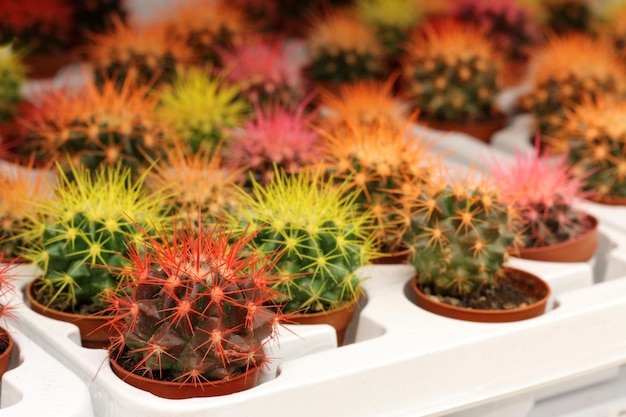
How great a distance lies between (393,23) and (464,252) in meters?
1.67

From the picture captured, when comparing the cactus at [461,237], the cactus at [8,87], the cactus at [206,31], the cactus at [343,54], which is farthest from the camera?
the cactus at [343,54]

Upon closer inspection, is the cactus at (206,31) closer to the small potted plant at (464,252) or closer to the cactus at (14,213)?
the cactus at (14,213)

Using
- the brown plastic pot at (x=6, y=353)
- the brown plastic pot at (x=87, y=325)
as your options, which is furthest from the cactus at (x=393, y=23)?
the brown plastic pot at (x=6, y=353)

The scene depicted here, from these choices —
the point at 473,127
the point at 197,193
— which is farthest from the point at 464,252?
the point at 473,127

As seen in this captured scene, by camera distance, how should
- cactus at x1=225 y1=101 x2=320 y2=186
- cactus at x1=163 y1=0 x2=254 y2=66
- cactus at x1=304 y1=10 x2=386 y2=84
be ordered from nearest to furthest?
cactus at x1=225 y1=101 x2=320 y2=186 → cactus at x1=163 y1=0 x2=254 y2=66 → cactus at x1=304 y1=10 x2=386 y2=84

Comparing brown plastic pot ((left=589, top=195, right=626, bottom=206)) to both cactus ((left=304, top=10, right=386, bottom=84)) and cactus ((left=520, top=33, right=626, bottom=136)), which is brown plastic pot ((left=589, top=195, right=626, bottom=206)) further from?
cactus ((left=304, top=10, right=386, bottom=84))

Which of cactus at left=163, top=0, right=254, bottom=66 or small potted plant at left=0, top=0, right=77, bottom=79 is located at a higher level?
cactus at left=163, top=0, right=254, bottom=66

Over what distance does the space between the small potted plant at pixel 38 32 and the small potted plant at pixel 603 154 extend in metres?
1.45

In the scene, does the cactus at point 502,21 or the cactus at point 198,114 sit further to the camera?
the cactus at point 502,21

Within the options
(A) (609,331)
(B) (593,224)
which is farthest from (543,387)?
(B) (593,224)

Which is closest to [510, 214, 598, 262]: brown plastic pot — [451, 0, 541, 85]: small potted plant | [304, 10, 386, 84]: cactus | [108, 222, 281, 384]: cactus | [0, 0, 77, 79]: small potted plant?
[108, 222, 281, 384]: cactus

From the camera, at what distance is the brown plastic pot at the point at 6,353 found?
4.99ft

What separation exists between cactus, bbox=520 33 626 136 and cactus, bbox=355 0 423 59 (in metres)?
0.57

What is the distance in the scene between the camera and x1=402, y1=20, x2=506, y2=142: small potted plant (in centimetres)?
280
